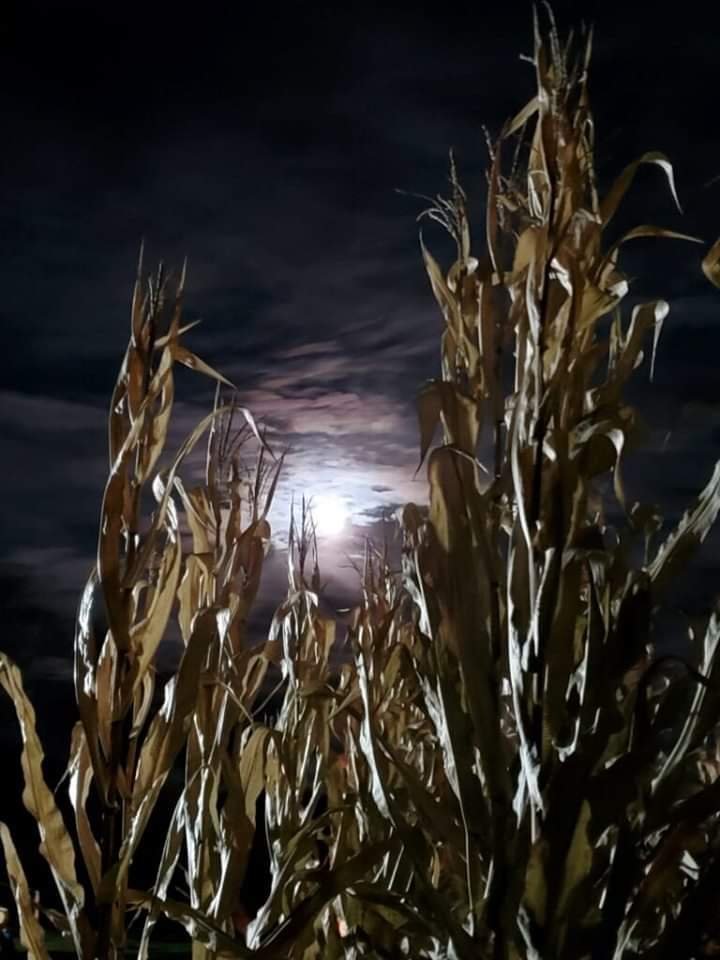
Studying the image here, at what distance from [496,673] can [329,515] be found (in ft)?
2.17

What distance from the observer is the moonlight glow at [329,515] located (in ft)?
4.34

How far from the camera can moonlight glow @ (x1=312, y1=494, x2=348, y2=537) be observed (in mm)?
1322

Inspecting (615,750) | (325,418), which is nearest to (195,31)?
(325,418)

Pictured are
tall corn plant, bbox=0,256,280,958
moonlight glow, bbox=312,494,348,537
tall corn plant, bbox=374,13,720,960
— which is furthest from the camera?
moonlight glow, bbox=312,494,348,537

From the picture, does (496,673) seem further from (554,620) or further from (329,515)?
(329,515)

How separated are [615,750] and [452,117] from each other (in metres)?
2.00

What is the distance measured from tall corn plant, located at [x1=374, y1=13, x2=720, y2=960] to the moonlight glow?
1.69 ft

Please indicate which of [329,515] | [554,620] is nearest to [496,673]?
[554,620]

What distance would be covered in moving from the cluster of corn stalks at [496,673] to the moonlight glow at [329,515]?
355 mm

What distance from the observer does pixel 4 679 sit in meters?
0.88

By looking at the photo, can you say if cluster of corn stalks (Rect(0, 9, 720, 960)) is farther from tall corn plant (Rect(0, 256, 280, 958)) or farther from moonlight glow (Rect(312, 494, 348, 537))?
moonlight glow (Rect(312, 494, 348, 537))

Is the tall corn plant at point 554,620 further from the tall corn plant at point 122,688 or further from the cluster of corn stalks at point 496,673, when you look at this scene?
the tall corn plant at point 122,688

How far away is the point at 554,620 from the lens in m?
0.70

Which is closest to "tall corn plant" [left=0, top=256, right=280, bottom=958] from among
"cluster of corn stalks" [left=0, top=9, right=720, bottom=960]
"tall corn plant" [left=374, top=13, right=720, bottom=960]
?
"cluster of corn stalks" [left=0, top=9, right=720, bottom=960]
